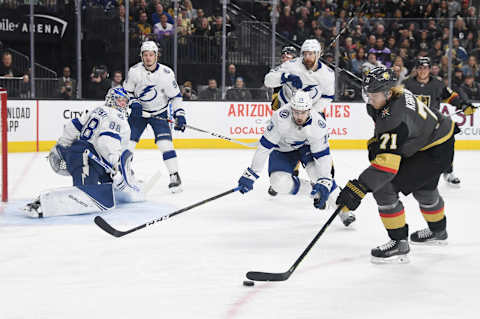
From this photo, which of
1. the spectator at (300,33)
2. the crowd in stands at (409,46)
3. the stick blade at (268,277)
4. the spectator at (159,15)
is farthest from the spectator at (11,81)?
the stick blade at (268,277)

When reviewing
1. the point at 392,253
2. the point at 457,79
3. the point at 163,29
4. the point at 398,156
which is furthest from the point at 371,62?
the point at 398,156

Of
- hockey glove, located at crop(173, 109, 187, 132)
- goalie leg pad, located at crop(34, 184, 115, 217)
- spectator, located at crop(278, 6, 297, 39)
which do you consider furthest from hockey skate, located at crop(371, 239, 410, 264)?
spectator, located at crop(278, 6, 297, 39)

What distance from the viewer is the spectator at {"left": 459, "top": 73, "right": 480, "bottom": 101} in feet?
32.2

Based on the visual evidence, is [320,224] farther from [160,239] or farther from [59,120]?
[59,120]

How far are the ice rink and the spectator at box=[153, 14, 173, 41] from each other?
470 cm

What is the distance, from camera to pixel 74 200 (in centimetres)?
459

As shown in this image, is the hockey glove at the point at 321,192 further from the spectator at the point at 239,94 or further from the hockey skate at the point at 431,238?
the spectator at the point at 239,94

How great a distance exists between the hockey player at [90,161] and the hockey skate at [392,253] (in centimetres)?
202

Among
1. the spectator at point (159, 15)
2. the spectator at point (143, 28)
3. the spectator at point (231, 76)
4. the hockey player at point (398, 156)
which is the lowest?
the hockey player at point (398, 156)

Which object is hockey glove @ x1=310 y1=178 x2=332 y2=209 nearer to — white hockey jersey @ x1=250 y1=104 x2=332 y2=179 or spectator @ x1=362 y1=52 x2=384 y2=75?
white hockey jersey @ x1=250 y1=104 x2=332 y2=179

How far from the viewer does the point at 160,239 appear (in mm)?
4039

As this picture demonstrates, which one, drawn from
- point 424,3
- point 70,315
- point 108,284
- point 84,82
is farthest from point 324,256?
point 424,3

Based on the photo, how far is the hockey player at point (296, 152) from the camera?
4.11 metres

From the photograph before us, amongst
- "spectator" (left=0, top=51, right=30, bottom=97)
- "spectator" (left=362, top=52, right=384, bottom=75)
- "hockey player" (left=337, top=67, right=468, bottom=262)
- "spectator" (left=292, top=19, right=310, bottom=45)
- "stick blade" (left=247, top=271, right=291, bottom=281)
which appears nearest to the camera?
"stick blade" (left=247, top=271, right=291, bottom=281)
